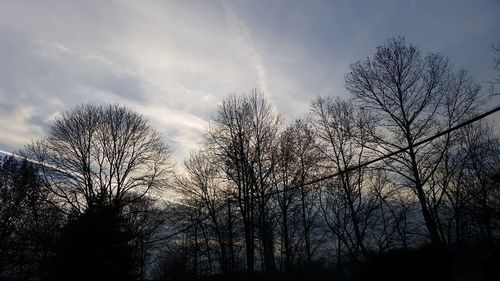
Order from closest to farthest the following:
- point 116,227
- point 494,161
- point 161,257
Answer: point 116,227
point 494,161
point 161,257

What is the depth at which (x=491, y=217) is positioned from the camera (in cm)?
3139

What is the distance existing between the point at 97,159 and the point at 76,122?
11.2 feet

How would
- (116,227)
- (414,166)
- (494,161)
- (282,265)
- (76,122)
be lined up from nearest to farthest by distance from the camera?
1. (116,227)
2. (414,166)
3. (76,122)
4. (494,161)
5. (282,265)

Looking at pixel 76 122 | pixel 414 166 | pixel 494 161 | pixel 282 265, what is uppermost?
pixel 76 122

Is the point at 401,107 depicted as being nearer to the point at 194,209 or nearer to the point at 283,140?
the point at 283,140

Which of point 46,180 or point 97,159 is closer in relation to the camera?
point 46,180

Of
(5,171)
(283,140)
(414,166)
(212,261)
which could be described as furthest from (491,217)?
(5,171)

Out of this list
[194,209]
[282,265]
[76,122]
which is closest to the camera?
[76,122]

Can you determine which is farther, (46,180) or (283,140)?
(283,140)

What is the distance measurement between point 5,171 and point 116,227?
63.7 feet

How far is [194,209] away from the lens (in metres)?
43.5

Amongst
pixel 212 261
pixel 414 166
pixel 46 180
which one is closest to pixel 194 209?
pixel 212 261

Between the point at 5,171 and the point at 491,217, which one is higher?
the point at 5,171

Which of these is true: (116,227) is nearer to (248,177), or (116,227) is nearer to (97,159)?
(248,177)
